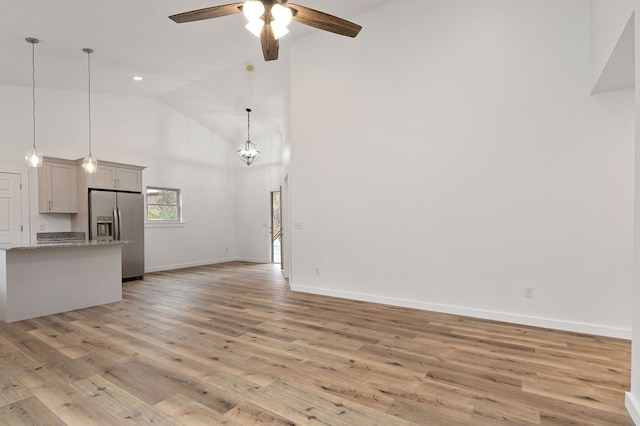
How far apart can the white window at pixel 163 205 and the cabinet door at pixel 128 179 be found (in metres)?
0.71

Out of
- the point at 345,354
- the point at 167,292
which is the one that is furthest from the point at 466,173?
the point at 167,292

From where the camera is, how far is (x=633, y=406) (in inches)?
75.7

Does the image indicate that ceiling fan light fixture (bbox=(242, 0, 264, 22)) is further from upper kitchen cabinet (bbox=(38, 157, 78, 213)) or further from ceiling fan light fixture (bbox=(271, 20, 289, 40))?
upper kitchen cabinet (bbox=(38, 157, 78, 213))

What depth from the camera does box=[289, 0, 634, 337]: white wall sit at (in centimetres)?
339

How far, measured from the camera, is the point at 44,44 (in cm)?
447

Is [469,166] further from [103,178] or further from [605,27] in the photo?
[103,178]

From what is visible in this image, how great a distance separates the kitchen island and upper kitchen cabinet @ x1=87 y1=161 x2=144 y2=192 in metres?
1.95

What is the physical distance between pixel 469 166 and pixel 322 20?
239 cm

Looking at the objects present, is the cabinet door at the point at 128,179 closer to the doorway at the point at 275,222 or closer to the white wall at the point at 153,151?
the white wall at the point at 153,151

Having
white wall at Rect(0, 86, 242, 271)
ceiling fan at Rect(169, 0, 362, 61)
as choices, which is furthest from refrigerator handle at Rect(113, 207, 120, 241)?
ceiling fan at Rect(169, 0, 362, 61)

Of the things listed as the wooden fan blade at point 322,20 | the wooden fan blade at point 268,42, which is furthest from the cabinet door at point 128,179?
the wooden fan blade at point 322,20

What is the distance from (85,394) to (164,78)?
18.9ft

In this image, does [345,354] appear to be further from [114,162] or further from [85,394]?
[114,162]

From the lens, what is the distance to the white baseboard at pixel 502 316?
3.34 metres
